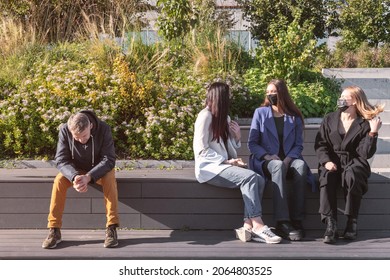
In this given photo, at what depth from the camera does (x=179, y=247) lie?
5.11 metres

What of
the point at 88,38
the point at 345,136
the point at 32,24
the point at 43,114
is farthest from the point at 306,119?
the point at 32,24

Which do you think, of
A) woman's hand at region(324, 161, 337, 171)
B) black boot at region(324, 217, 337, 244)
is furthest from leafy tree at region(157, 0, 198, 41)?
black boot at region(324, 217, 337, 244)

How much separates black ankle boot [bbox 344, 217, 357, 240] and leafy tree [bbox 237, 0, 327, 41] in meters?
7.27

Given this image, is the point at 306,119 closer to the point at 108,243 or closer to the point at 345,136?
the point at 345,136

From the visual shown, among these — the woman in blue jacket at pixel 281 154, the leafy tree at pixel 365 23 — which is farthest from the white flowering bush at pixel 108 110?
the leafy tree at pixel 365 23

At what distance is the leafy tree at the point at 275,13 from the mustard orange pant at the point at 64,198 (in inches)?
296

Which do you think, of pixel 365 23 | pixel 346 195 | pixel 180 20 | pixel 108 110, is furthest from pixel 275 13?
pixel 346 195

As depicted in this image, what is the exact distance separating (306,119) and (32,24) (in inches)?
174

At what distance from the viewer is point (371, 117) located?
5.45 m

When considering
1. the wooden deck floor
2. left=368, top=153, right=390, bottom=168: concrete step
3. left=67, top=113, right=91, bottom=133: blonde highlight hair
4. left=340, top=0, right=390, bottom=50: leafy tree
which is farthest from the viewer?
left=340, top=0, right=390, bottom=50: leafy tree

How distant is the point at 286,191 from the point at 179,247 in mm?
980

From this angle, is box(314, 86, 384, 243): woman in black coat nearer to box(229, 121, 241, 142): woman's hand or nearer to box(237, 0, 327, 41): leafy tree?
box(229, 121, 241, 142): woman's hand

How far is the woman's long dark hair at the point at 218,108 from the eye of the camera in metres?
5.52

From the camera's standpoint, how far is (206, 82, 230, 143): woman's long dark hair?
18.1 feet
